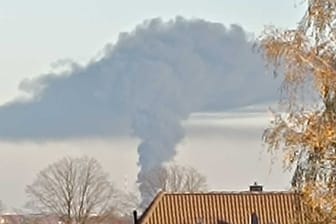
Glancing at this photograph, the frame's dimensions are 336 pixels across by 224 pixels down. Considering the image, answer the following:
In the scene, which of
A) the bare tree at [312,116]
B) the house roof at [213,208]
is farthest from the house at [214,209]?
the bare tree at [312,116]

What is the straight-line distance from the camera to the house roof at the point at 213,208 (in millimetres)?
56562

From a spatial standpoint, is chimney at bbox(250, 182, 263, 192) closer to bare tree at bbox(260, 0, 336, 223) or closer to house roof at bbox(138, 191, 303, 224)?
house roof at bbox(138, 191, 303, 224)

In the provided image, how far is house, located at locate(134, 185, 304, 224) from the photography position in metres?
56.6

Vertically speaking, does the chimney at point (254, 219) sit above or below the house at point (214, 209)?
below

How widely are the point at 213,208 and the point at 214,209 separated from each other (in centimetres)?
7

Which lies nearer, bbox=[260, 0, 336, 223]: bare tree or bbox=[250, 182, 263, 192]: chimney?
bbox=[260, 0, 336, 223]: bare tree

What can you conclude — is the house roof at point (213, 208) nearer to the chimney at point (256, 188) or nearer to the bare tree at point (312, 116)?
the chimney at point (256, 188)

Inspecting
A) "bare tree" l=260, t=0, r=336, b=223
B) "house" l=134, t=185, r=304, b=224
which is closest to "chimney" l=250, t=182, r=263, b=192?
"house" l=134, t=185, r=304, b=224

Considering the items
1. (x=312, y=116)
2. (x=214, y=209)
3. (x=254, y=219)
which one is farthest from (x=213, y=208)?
(x=312, y=116)

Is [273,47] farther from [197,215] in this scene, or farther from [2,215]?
[2,215]

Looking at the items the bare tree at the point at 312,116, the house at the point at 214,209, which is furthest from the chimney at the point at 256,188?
the bare tree at the point at 312,116

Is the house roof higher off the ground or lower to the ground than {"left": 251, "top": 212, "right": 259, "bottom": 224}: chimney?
higher

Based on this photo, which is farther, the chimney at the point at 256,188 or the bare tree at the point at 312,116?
the chimney at the point at 256,188

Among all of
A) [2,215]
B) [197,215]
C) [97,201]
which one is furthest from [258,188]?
[2,215]
